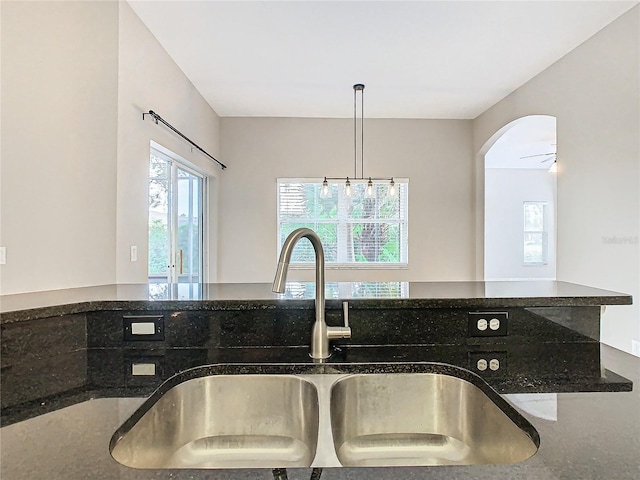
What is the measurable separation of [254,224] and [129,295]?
4.34m

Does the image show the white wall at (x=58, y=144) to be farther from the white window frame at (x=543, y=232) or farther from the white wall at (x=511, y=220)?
the white window frame at (x=543, y=232)

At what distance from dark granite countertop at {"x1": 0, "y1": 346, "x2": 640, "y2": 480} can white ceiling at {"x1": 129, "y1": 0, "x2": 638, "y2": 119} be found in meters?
2.86

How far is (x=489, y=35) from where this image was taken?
3.31m

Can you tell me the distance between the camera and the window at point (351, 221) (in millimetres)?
5715

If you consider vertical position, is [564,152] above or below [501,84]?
below

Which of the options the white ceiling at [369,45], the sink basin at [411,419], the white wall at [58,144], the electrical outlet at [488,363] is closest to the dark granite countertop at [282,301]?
the electrical outlet at [488,363]

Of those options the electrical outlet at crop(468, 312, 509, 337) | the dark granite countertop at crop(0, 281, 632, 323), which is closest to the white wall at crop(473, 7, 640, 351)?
the dark granite countertop at crop(0, 281, 632, 323)

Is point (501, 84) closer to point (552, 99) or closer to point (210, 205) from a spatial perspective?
point (552, 99)

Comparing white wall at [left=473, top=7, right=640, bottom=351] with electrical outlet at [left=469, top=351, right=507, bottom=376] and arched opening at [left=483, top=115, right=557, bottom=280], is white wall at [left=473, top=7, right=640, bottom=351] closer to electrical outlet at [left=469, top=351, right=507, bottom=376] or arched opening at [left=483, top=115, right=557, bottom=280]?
electrical outlet at [left=469, top=351, right=507, bottom=376]

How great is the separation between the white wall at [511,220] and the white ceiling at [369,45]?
4233mm

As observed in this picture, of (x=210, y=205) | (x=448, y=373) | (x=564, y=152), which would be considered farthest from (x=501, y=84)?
(x=448, y=373)

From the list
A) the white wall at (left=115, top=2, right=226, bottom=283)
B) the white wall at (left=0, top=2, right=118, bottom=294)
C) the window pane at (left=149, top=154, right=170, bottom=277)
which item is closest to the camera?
the white wall at (left=0, top=2, right=118, bottom=294)

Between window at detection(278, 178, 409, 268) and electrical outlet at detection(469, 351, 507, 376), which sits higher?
window at detection(278, 178, 409, 268)

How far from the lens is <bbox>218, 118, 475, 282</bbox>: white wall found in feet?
18.6
